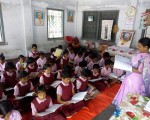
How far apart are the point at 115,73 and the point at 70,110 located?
1.66m

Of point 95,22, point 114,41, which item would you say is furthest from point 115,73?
point 95,22

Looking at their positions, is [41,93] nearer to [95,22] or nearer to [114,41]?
[114,41]

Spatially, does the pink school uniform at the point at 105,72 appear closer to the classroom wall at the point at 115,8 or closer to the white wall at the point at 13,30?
the classroom wall at the point at 115,8

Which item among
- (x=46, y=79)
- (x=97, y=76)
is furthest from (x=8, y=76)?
(x=97, y=76)

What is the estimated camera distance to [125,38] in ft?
15.6

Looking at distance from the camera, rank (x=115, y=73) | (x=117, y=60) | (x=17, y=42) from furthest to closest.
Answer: (x=17, y=42) → (x=115, y=73) → (x=117, y=60)

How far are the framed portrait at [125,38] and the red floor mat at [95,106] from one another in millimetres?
2097

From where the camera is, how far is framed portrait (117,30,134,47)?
4628mm

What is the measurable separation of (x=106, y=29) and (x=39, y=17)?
7.88 feet

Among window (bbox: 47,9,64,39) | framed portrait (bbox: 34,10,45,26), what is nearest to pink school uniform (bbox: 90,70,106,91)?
framed portrait (bbox: 34,10,45,26)

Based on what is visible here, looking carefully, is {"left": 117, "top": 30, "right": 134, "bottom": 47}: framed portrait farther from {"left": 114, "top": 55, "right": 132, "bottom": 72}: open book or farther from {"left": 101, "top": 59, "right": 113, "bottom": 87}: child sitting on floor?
{"left": 114, "top": 55, "right": 132, "bottom": 72}: open book

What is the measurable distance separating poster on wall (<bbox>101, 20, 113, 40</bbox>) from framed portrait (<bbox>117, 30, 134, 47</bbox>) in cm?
50

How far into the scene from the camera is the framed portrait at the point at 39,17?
481cm

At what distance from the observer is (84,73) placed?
8.31ft
